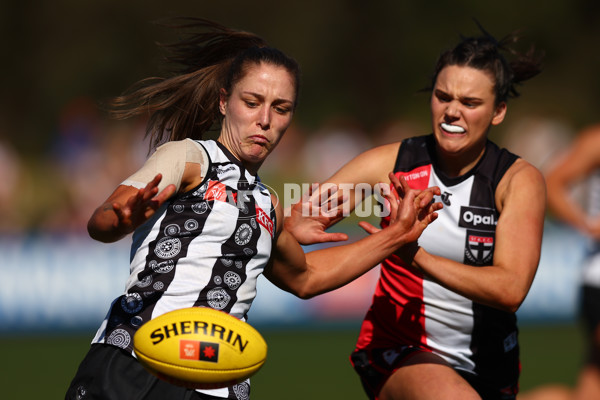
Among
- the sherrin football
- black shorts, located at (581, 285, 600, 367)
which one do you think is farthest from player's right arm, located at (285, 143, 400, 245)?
black shorts, located at (581, 285, 600, 367)

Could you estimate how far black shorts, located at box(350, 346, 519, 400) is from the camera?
168 inches

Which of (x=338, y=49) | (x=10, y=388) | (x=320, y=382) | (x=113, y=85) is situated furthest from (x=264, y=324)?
(x=338, y=49)

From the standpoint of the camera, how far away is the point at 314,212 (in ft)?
14.2

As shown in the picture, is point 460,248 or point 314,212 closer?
point 460,248

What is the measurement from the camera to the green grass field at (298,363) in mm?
7262

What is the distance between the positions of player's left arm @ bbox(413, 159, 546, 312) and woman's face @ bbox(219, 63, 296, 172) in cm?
87

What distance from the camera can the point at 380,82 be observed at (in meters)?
28.6

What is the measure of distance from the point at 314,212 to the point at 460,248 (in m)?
0.76

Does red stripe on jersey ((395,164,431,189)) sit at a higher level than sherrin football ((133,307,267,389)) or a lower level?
higher

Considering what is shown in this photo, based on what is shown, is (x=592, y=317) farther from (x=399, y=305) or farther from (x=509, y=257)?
(x=509, y=257)

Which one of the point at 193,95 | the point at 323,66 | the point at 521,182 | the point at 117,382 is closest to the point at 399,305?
the point at 521,182

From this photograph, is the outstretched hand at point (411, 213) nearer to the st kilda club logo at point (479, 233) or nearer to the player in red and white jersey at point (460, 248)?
the player in red and white jersey at point (460, 248)

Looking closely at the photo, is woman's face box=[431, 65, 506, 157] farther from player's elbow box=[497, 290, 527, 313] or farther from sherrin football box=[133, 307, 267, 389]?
sherrin football box=[133, 307, 267, 389]

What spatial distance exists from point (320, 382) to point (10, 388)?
2696mm
